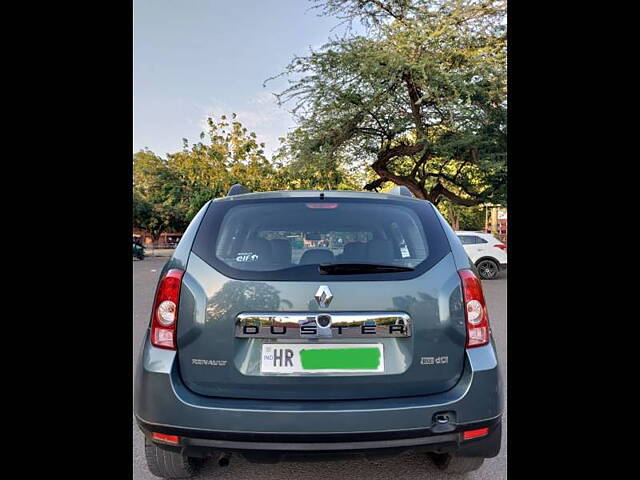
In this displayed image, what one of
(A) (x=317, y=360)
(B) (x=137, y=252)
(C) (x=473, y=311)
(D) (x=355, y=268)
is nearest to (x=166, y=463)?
(A) (x=317, y=360)

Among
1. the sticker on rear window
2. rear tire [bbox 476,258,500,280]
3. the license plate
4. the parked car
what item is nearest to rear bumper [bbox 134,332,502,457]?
the license plate

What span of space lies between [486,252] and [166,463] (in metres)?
11.7

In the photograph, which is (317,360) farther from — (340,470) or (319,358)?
(340,470)

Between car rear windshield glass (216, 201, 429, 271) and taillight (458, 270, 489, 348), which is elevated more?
car rear windshield glass (216, 201, 429, 271)

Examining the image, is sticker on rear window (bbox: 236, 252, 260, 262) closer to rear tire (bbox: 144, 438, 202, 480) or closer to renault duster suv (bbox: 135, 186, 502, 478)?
renault duster suv (bbox: 135, 186, 502, 478)

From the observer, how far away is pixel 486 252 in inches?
497

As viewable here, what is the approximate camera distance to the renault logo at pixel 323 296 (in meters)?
1.95

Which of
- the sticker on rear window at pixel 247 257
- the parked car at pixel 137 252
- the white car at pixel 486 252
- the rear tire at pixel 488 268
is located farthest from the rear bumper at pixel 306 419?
the parked car at pixel 137 252

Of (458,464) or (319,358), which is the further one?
(458,464)

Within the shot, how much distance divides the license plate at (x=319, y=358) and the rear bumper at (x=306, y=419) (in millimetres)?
141

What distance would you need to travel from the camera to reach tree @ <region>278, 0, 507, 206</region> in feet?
45.2
